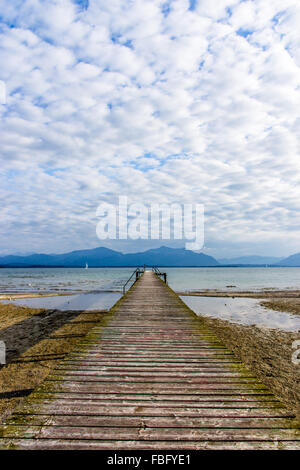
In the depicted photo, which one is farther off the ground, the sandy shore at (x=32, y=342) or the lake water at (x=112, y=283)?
the sandy shore at (x=32, y=342)

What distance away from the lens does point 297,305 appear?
75.2ft

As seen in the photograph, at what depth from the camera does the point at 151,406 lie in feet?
10.6

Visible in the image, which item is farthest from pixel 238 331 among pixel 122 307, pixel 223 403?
pixel 223 403

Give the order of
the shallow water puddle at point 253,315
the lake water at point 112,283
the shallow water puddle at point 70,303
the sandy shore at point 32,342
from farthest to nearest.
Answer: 1. the lake water at point 112,283
2. the shallow water puddle at point 70,303
3. the shallow water puddle at point 253,315
4. the sandy shore at point 32,342

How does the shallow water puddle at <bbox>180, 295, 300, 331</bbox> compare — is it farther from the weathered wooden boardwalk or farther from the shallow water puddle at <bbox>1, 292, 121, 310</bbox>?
the weathered wooden boardwalk

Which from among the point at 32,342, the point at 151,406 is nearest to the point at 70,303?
the point at 32,342

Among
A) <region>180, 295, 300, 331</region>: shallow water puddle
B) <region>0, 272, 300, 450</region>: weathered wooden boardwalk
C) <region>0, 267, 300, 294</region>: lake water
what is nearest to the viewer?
<region>0, 272, 300, 450</region>: weathered wooden boardwalk

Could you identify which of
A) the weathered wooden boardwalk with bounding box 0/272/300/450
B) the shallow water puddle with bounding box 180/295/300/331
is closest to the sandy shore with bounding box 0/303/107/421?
the weathered wooden boardwalk with bounding box 0/272/300/450

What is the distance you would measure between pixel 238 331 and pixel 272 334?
1.77 meters

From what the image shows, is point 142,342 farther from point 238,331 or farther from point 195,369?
point 238,331

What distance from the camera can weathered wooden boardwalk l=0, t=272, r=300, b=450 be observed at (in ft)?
8.66

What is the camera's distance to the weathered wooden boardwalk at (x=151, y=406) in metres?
2.64

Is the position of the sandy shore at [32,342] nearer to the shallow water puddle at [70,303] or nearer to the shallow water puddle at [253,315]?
the shallow water puddle at [70,303]

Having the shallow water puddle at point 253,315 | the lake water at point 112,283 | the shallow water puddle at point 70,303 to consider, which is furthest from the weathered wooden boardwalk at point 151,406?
the lake water at point 112,283
